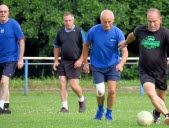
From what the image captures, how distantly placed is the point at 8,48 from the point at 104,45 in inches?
98.0

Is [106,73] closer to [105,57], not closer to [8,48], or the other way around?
[105,57]

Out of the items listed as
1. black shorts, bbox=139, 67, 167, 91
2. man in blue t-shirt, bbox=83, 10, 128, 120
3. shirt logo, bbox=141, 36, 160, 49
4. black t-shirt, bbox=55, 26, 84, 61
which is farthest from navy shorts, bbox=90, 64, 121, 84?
black t-shirt, bbox=55, 26, 84, 61

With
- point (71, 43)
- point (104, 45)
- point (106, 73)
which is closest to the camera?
point (104, 45)

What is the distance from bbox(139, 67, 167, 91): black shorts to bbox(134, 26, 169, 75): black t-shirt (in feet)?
0.19

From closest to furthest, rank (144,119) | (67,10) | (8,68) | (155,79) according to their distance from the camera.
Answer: (144,119) < (155,79) < (8,68) < (67,10)

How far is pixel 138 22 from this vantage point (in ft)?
107

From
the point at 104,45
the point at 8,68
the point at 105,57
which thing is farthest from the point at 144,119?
the point at 8,68

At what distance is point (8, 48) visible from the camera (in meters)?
15.2

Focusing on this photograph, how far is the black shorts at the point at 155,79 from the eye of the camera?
12.7 meters

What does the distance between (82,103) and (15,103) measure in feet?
13.0

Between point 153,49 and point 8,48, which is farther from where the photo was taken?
point 8,48

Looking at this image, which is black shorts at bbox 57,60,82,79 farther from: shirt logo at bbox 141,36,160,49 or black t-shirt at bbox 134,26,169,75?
shirt logo at bbox 141,36,160,49

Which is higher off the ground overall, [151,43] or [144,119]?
[151,43]

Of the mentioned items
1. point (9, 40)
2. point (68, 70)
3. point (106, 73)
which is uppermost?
point (9, 40)
